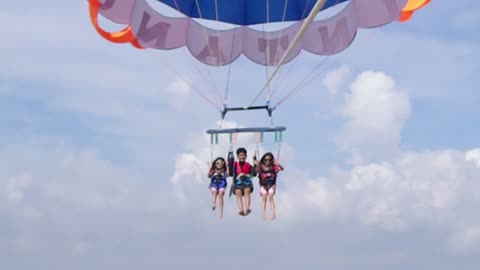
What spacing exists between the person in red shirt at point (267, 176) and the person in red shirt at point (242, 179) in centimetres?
21

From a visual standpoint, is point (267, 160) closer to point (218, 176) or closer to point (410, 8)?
point (218, 176)

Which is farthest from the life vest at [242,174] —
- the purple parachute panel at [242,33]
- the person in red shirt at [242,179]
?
the purple parachute panel at [242,33]

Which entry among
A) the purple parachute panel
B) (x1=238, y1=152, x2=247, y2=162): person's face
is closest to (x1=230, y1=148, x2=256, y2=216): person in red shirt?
(x1=238, y1=152, x2=247, y2=162): person's face

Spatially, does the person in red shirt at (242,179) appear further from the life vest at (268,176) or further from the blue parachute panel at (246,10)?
the blue parachute panel at (246,10)

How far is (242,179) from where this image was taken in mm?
17266

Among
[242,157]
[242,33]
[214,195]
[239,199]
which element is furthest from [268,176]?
[242,33]

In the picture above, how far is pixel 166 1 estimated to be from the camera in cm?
1944

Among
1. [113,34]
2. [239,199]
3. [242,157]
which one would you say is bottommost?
[239,199]

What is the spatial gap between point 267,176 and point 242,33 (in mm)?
4772

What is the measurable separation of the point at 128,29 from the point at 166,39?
4.13 ft

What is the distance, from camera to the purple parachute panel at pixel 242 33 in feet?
60.3

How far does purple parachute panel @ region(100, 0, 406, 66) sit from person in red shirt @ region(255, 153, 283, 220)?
3.72m

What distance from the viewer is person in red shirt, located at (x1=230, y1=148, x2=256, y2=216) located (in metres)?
17.2

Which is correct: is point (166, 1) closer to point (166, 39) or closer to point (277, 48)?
point (166, 39)
